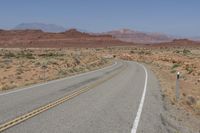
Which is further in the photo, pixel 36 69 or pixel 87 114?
pixel 36 69

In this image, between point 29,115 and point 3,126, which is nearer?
point 3,126

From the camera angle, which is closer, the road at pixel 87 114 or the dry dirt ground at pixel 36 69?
the road at pixel 87 114

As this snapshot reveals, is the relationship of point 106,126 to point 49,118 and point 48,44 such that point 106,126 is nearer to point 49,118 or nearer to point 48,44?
point 49,118

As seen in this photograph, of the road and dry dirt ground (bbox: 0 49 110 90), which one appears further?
dry dirt ground (bbox: 0 49 110 90)

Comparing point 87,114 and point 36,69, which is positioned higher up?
point 87,114

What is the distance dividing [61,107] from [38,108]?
848 millimetres

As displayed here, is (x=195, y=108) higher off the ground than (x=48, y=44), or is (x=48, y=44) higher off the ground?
(x=195, y=108)

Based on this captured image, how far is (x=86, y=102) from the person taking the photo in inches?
564

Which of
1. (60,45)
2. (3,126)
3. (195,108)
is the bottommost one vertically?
(60,45)

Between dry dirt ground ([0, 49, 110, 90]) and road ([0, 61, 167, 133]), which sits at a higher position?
road ([0, 61, 167, 133])

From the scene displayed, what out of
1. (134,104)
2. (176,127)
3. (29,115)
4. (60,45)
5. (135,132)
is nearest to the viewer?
(135,132)

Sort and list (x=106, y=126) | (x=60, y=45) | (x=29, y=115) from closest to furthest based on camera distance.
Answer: (x=106, y=126) → (x=29, y=115) → (x=60, y=45)

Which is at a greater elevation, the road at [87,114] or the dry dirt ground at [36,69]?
the road at [87,114]

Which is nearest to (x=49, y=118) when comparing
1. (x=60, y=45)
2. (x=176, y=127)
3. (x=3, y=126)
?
(x=3, y=126)
